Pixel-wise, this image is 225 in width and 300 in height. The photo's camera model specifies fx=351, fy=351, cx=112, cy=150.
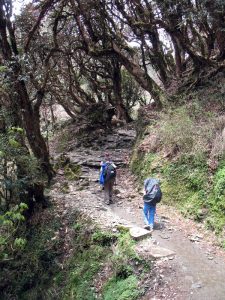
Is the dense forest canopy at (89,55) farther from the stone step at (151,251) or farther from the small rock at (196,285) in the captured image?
the small rock at (196,285)

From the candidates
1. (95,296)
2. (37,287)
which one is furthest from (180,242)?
(37,287)

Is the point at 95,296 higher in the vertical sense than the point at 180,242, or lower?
lower

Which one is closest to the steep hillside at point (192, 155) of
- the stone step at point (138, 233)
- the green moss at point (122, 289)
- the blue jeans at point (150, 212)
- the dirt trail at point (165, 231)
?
the dirt trail at point (165, 231)

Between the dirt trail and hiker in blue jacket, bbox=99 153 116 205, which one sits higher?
hiker in blue jacket, bbox=99 153 116 205

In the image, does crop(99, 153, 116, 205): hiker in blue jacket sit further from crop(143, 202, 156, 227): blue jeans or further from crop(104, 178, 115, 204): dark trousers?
crop(143, 202, 156, 227): blue jeans

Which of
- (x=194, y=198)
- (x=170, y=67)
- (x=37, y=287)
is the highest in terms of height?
(x=170, y=67)

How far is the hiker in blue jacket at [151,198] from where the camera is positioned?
9.37 meters

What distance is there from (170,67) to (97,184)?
10.8 m

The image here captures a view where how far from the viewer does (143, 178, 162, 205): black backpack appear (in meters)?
9.35

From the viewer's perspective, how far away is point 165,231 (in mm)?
9344

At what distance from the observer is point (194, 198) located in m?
9.95

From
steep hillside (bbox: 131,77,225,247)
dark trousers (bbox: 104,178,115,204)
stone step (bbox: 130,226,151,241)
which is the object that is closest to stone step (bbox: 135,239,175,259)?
stone step (bbox: 130,226,151,241)

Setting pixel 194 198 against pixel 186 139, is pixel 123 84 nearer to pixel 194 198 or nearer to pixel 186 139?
pixel 186 139

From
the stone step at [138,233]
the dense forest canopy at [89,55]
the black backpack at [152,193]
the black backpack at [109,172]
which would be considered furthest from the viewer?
the black backpack at [109,172]
